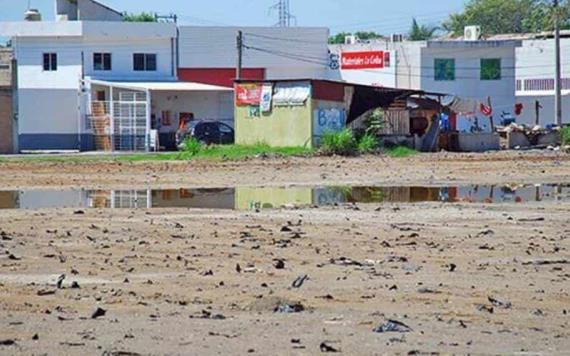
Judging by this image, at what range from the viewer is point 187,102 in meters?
74.0

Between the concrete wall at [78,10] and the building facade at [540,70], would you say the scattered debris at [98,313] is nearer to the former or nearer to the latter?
the concrete wall at [78,10]

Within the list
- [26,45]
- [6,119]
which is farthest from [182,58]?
[6,119]

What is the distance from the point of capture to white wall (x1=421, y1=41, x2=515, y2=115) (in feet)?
280

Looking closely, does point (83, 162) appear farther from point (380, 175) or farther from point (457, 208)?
point (457, 208)

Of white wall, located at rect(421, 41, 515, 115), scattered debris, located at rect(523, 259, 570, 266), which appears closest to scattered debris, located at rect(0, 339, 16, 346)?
scattered debris, located at rect(523, 259, 570, 266)

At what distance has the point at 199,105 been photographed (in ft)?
243

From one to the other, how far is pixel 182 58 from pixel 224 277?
64773mm

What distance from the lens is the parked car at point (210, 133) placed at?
66000 mm

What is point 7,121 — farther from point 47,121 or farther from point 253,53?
point 253,53

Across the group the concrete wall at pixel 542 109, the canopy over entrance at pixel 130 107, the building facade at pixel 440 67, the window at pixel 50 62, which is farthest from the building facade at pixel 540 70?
the window at pixel 50 62

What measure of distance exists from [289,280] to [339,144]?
1517 inches

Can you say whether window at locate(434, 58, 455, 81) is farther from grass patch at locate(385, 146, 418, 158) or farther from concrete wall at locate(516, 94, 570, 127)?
grass patch at locate(385, 146, 418, 158)

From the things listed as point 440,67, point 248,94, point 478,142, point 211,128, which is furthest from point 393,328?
point 440,67

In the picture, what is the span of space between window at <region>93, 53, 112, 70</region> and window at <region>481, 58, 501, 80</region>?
24947 millimetres
